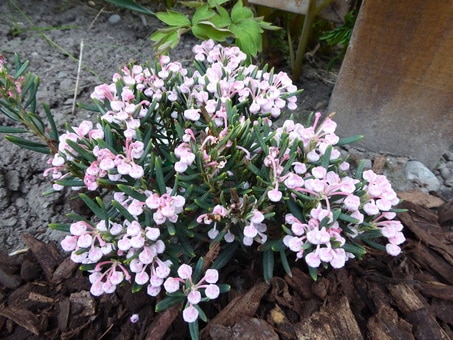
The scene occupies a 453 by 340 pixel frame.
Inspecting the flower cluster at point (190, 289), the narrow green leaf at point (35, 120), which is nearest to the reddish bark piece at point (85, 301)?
the flower cluster at point (190, 289)

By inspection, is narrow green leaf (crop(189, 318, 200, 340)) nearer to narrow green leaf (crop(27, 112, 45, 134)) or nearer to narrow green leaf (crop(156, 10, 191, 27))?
narrow green leaf (crop(27, 112, 45, 134))

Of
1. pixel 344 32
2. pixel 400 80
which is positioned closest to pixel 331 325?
pixel 400 80

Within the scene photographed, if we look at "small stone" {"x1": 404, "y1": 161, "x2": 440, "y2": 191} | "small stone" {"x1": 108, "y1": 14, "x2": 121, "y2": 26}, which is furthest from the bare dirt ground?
"small stone" {"x1": 108, "y1": 14, "x2": 121, "y2": 26}

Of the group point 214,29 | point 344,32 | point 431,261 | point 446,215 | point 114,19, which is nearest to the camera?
point 431,261

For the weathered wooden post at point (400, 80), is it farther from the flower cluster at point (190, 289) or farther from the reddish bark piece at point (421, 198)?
the flower cluster at point (190, 289)

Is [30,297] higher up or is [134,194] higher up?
[134,194]

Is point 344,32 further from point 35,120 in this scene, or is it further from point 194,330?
point 194,330
